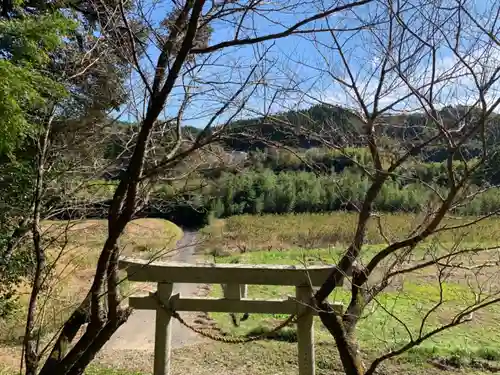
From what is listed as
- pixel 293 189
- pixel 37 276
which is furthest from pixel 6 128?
pixel 293 189

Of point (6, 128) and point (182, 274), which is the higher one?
point (6, 128)

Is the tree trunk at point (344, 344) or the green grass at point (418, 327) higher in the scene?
the tree trunk at point (344, 344)

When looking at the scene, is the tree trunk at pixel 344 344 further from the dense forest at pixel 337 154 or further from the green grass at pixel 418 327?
the green grass at pixel 418 327

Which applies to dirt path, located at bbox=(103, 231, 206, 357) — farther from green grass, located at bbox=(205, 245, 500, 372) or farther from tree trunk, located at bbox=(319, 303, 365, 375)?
tree trunk, located at bbox=(319, 303, 365, 375)

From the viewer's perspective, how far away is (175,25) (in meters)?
2.19

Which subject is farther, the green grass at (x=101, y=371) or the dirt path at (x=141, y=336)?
the dirt path at (x=141, y=336)

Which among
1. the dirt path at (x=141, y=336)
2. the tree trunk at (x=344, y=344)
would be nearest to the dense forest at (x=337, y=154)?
the tree trunk at (x=344, y=344)

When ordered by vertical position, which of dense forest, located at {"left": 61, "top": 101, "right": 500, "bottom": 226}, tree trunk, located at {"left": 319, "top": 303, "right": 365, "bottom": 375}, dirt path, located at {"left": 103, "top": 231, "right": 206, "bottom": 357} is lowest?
dirt path, located at {"left": 103, "top": 231, "right": 206, "bottom": 357}

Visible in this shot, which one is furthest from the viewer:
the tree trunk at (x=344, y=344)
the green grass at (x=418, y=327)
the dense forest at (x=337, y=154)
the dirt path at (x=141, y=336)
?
the dirt path at (x=141, y=336)

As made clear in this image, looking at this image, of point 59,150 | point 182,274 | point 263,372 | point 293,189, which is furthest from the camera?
point 293,189

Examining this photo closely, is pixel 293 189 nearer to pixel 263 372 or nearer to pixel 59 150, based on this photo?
pixel 263 372

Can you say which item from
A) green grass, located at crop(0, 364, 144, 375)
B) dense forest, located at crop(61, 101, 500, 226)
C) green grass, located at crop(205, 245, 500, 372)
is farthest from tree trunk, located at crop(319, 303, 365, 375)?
green grass, located at crop(0, 364, 144, 375)

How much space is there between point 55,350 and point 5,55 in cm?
184

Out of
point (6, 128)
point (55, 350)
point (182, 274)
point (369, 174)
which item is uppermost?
point (6, 128)
